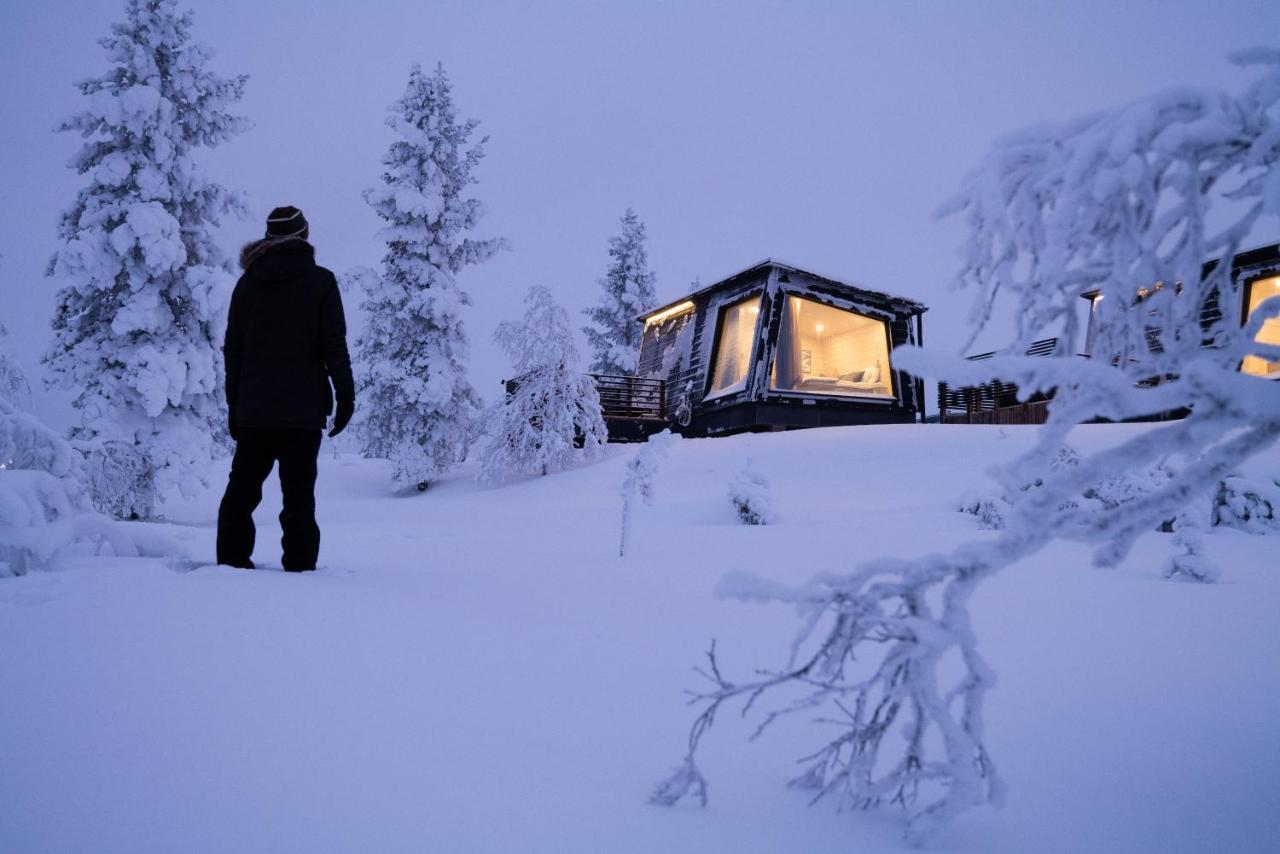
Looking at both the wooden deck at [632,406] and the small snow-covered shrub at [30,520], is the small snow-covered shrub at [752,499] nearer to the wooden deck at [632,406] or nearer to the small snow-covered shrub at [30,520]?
the small snow-covered shrub at [30,520]

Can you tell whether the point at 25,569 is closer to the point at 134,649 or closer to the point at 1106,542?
the point at 134,649

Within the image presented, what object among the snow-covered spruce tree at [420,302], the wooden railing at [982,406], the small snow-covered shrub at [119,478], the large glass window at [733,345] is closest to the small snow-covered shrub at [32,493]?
the small snow-covered shrub at [119,478]

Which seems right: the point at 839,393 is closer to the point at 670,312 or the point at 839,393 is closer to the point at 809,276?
the point at 809,276

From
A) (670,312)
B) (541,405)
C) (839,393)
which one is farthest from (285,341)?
(670,312)

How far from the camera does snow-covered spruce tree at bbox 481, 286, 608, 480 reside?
44.2 feet

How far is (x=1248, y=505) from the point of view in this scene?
257 inches

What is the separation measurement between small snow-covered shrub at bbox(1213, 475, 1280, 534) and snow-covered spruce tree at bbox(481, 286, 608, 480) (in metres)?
10.1

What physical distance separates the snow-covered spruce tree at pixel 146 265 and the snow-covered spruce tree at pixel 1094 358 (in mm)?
11770

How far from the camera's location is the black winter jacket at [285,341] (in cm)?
347

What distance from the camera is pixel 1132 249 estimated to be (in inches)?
43.2

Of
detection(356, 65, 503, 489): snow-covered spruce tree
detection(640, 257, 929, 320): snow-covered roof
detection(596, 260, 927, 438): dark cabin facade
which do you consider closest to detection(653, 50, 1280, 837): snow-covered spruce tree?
detection(356, 65, 503, 489): snow-covered spruce tree

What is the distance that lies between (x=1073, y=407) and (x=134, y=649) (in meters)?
2.42

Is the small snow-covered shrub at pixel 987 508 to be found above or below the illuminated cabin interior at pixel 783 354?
below

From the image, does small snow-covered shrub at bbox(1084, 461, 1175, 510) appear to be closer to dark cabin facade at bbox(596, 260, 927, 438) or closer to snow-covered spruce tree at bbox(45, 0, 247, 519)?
dark cabin facade at bbox(596, 260, 927, 438)
